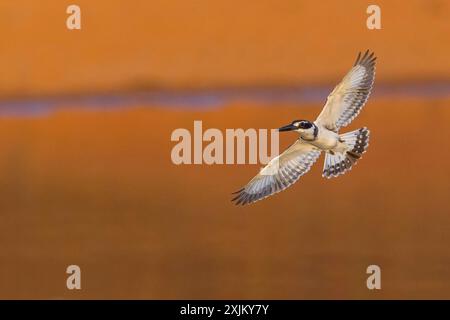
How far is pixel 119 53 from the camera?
16.2 feet

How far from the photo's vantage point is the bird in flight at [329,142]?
4867 mm

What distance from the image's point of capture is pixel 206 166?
4934 millimetres

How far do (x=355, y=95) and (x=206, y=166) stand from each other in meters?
0.76

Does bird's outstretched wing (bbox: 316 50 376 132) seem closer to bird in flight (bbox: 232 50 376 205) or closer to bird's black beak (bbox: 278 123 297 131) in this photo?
bird in flight (bbox: 232 50 376 205)

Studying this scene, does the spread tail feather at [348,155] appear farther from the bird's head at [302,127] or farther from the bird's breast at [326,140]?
the bird's head at [302,127]

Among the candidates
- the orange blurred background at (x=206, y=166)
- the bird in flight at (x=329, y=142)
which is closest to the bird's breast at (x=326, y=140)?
the bird in flight at (x=329, y=142)

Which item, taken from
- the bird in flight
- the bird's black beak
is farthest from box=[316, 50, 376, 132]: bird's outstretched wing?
the bird's black beak

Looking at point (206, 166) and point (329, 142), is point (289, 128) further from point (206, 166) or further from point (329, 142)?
point (206, 166)

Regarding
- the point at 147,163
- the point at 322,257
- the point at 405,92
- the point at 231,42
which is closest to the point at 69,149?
Result: the point at 147,163

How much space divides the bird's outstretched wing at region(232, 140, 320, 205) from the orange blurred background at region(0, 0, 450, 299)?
1.7 inches

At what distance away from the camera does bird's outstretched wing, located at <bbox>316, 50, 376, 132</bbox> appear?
4.87 m

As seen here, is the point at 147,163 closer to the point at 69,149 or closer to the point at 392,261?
the point at 69,149

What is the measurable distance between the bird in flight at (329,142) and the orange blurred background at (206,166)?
0.15 feet

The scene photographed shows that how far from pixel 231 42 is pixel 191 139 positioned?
19.1 inches
